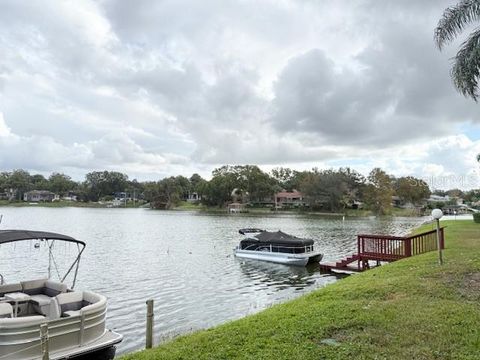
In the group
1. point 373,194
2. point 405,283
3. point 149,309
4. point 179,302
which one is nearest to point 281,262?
point 179,302

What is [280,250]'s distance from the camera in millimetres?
27109

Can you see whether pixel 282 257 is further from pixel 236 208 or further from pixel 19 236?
pixel 236 208

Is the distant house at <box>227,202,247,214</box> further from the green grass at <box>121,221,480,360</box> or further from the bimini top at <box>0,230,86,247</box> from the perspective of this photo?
the green grass at <box>121,221,480,360</box>

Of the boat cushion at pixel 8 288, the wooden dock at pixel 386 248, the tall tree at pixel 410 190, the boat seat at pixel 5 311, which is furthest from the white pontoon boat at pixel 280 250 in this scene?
the tall tree at pixel 410 190

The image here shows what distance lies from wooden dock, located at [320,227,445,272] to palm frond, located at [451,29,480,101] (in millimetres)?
7968

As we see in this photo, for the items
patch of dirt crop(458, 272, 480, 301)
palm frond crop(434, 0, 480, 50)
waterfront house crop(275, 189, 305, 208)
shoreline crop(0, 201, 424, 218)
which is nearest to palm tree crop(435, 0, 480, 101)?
palm frond crop(434, 0, 480, 50)

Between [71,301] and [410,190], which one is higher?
[410,190]

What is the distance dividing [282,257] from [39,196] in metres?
159

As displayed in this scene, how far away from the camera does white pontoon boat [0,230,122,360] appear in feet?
25.2

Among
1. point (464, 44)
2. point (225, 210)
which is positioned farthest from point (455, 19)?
point (225, 210)

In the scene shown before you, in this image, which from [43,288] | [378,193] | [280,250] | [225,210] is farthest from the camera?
[225,210]

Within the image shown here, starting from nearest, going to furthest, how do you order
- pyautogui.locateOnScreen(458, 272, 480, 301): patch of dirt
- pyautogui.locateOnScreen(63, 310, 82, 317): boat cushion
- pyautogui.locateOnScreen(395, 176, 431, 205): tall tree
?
1. pyautogui.locateOnScreen(63, 310, 82, 317): boat cushion
2. pyautogui.locateOnScreen(458, 272, 480, 301): patch of dirt
3. pyautogui.locateOnScreen(395, 176, 431, 205): tall tree

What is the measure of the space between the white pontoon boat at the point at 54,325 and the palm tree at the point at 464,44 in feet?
41.1

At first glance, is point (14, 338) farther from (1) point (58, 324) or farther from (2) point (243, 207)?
(2) point (243, 207)
